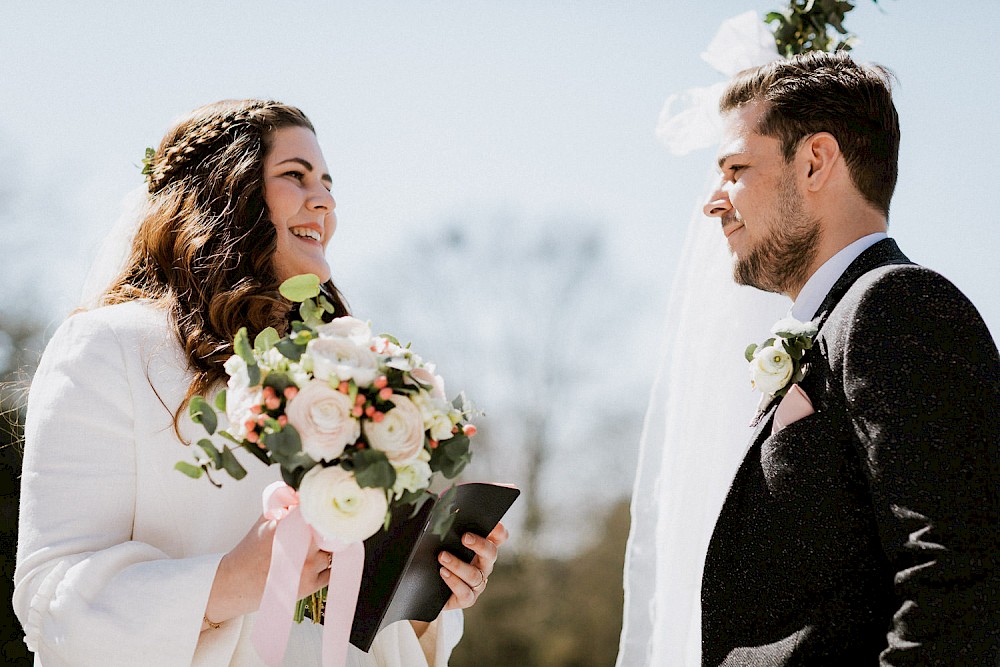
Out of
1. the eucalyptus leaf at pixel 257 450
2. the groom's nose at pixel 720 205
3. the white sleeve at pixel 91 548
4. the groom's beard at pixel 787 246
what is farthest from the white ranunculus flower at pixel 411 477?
the groom's nose at pixel 720 205

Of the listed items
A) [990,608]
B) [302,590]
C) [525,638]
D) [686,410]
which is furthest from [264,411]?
[525,638]

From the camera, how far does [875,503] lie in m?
1.92

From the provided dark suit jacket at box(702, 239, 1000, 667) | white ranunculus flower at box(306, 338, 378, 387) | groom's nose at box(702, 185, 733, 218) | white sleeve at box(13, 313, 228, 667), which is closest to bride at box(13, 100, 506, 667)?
white sleeve at box(13, 313, 228, 667)

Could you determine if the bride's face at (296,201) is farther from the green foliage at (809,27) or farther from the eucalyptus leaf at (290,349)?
the green foliage at (809,27)

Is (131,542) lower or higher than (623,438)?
higher

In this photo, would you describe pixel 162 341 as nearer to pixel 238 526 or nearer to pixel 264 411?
pixel 238 526

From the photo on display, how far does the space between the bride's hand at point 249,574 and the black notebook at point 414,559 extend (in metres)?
0.12

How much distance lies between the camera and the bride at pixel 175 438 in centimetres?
209

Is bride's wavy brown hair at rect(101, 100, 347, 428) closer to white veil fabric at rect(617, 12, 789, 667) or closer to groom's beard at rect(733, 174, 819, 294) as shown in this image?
groom's beard at rect(733, 174, 819, 294)

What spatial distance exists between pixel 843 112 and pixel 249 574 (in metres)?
1.96

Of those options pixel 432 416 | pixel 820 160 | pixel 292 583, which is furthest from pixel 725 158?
pixel 292 583

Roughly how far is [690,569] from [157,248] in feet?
7.33

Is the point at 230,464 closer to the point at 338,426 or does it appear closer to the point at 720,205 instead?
the point at 338,426

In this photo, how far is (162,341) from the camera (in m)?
2.47
